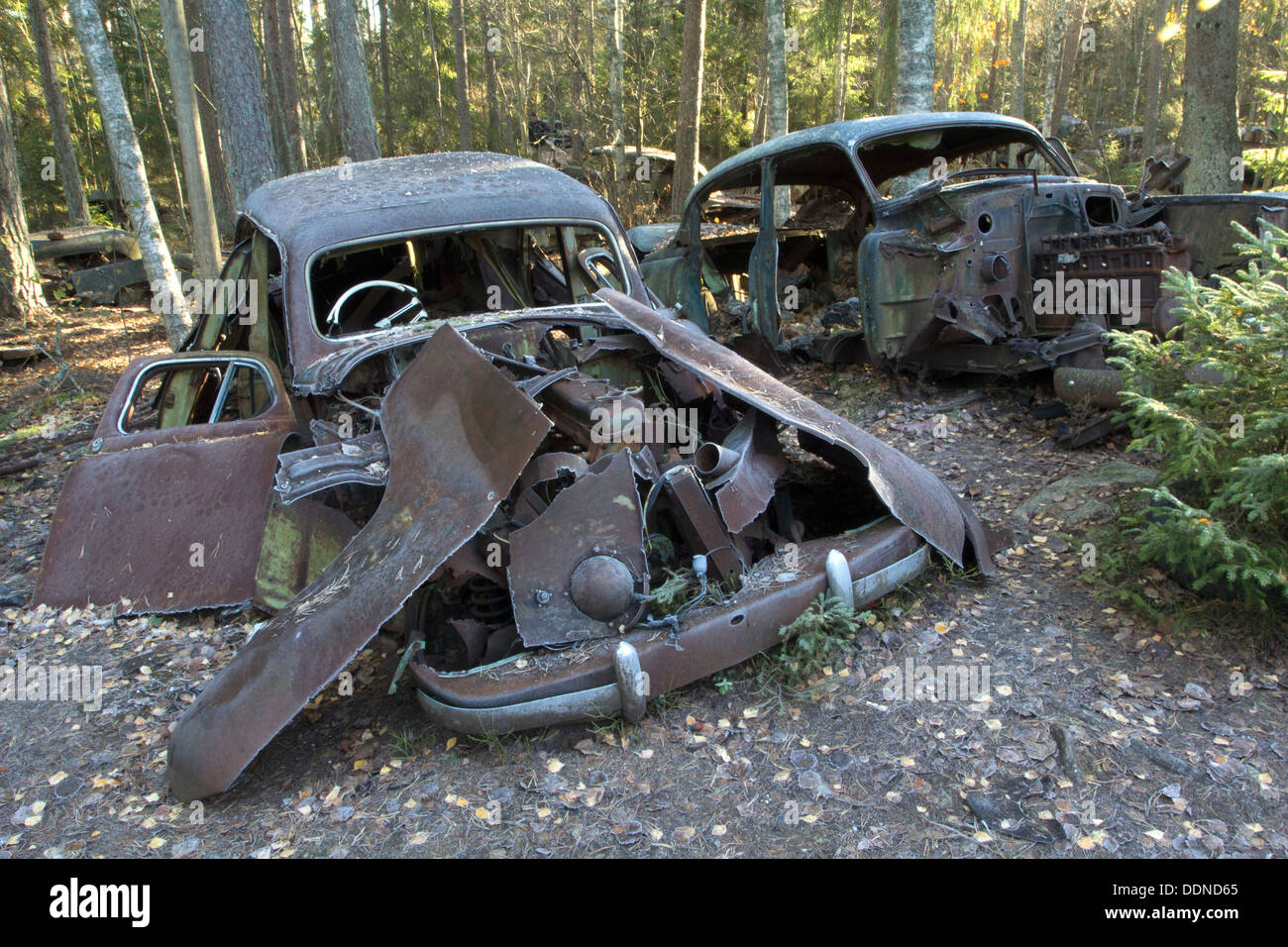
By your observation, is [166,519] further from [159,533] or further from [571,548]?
[571,548]

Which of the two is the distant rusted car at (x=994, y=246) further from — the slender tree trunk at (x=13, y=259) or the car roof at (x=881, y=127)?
the slender tree trunk at (x=13, y=259)

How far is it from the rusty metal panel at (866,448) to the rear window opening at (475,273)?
1176mm

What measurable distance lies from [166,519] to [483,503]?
180 cm

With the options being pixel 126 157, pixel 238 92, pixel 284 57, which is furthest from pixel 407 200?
pixel 284 57

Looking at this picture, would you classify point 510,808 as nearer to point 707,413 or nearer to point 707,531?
point 707,531

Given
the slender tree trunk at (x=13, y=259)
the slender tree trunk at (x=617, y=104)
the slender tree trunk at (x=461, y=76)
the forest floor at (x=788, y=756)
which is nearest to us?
the forest floor at (x=788, y=756)

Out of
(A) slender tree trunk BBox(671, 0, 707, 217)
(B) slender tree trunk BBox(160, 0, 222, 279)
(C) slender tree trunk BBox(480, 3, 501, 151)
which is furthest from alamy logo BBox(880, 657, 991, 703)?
(C) slender tree trunk BBox(480, 3, 501, 151)

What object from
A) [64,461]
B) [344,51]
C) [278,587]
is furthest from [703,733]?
[344,51]

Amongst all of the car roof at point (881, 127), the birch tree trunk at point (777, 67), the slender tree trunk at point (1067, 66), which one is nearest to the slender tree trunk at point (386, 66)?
the birch tree trunk at point (777, 67)

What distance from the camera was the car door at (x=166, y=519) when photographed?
355 centimetres

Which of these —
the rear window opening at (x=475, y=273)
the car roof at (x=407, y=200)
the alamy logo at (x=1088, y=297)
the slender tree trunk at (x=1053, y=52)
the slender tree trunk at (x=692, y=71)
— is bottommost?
the alamy logo at (x=1088, y=297)

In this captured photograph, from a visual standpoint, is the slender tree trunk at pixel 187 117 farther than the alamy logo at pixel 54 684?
Yes

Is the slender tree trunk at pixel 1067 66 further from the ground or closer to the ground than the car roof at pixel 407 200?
further from the ground

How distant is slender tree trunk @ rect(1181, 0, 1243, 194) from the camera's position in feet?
27.5
